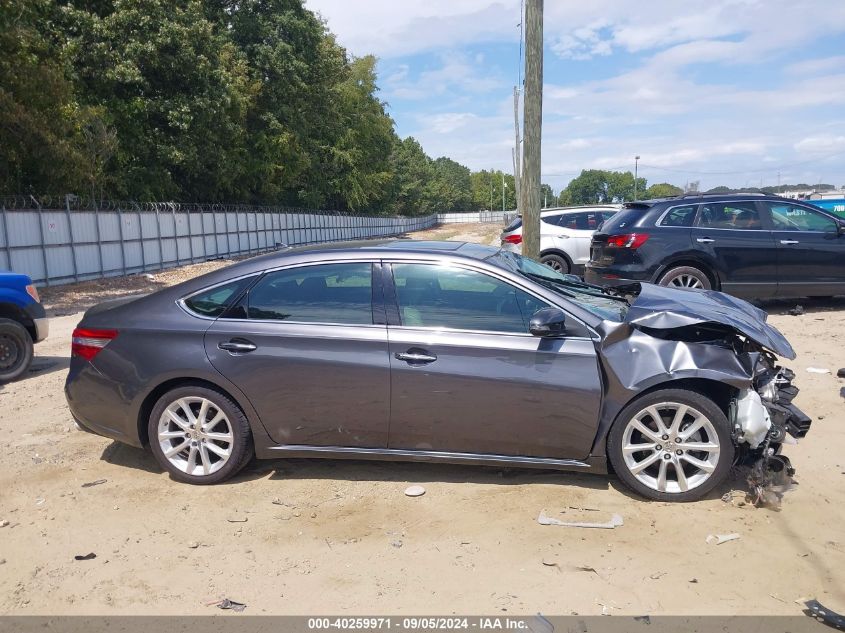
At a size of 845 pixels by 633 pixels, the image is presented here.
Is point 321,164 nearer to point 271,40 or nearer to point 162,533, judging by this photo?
point 271,40

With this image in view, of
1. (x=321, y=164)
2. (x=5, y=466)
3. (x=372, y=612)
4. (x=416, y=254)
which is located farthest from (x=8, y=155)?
(x=321, y=164)

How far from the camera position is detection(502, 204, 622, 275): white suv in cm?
1382

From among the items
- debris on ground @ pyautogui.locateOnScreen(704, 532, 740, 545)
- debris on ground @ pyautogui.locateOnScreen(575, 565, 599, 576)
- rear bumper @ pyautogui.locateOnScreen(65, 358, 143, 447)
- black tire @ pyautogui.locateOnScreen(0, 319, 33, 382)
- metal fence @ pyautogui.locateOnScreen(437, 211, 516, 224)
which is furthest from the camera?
metal fence @ pyautogui.locateOnScreen(437, 211, 516, 224)

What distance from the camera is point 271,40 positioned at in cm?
3638

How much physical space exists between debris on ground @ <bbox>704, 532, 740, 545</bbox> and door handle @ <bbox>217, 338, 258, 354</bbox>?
115 inches

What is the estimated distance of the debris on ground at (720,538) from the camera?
3.81m

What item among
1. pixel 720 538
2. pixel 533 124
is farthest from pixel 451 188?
pixel 720 538

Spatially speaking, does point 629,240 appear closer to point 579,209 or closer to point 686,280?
point 686,280

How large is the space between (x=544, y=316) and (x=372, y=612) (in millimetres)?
1937

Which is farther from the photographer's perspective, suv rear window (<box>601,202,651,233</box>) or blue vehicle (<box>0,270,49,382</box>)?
suv rear window (<box>601,202,651,233</box>)

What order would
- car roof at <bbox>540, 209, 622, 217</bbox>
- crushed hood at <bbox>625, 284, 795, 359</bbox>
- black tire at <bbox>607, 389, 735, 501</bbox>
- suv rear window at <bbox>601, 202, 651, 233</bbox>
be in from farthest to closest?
car roof at <bbox>540, 209, 622, 217</bbox>, suv rear window at <bbox>601, 202, 651, 233</bbox>, crushed hood at <bbox>625, 284, 795, 359</bbox>, black tire at <bbox>607, 389, 735, 501</bbox>

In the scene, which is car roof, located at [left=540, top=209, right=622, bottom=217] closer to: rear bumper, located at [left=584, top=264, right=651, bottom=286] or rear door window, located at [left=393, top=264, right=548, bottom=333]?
rear bumper, located at [left=584, top=264, right=651, bottom=286]

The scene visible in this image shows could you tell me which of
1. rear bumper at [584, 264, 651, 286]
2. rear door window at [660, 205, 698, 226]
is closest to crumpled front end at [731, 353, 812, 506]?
rear bumper at [584, 264, 651, 286]

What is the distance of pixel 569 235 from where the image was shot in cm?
1386
